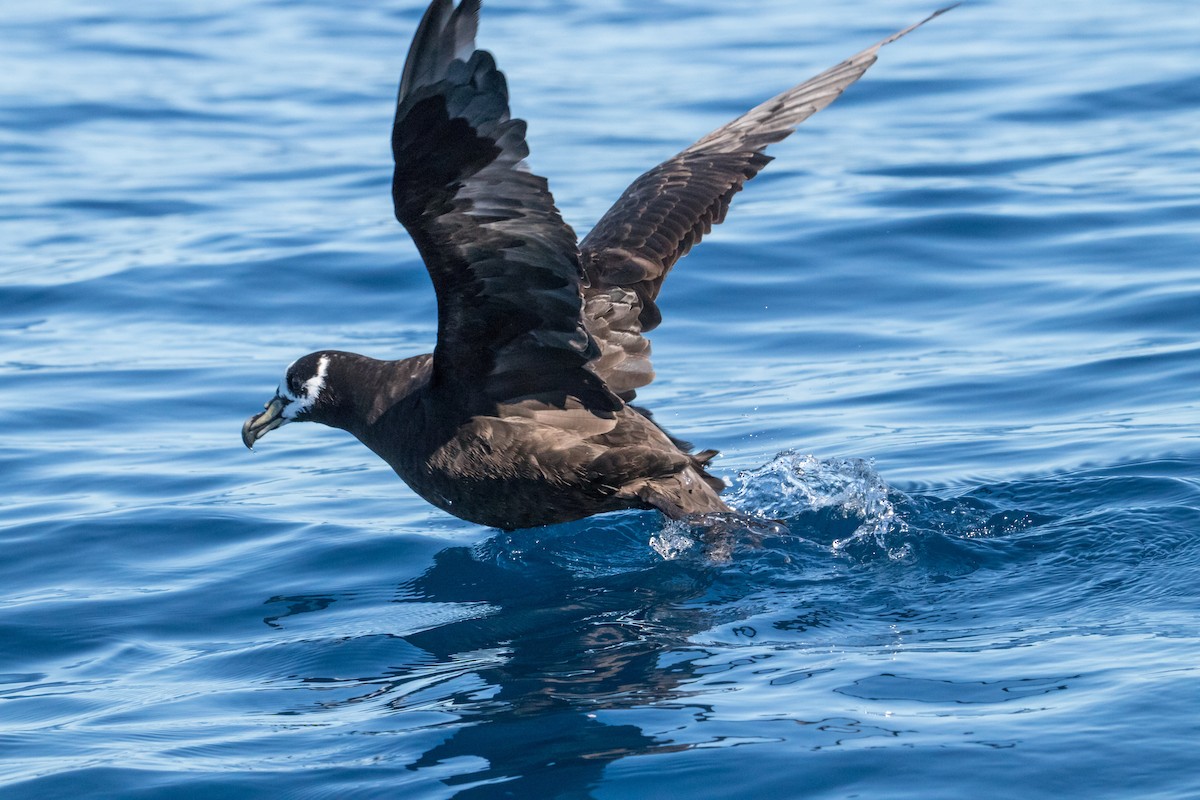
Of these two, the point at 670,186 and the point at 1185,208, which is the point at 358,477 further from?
the point at 1185,208

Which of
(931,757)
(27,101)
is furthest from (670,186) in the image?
(27,101)

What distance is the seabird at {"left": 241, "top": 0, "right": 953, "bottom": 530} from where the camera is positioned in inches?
217

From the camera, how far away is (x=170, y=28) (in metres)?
21.8

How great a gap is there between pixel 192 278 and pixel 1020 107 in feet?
27.1

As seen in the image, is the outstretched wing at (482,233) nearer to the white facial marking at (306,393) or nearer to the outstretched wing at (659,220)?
the outstretched wing at (659,220)

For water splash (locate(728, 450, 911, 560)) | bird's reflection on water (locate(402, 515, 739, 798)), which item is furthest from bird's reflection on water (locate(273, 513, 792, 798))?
water splash (locate(728, 450, 911, 560))

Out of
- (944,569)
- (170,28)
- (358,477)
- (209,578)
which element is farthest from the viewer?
(170,28)

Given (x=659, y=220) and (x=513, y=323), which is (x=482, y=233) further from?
(x=659, y=220)

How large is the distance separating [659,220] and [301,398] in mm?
2008

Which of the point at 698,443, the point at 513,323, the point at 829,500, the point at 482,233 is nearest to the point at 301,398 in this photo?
the point at 513,323

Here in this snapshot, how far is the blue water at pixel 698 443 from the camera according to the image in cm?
525

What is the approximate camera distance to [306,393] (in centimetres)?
769

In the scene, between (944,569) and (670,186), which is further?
(670,186)

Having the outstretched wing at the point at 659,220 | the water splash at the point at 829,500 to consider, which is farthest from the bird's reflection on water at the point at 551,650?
the outstretched wing at the point at 659,220
